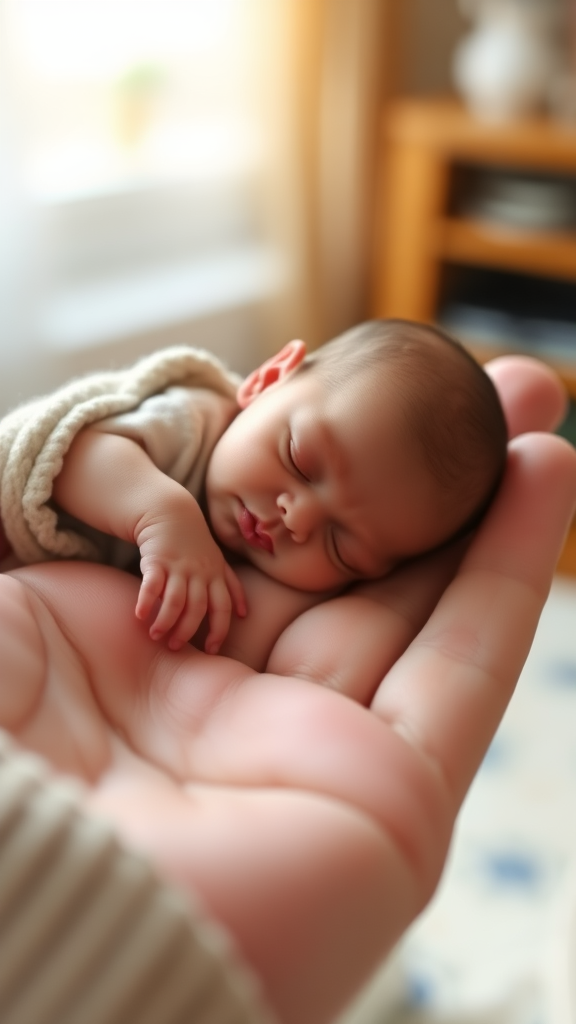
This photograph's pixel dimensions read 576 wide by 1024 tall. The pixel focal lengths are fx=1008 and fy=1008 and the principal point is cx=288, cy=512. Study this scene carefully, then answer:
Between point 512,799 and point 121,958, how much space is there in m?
1.17

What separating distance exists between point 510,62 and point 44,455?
173 cm

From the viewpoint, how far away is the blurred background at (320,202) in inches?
63.1

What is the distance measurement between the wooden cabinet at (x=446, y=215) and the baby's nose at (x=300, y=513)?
142 centimetres

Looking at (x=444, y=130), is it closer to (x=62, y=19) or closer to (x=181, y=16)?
(x=181, y=16)

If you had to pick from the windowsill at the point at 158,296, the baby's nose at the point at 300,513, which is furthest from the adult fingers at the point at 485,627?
the windowsill at the point at 158,296

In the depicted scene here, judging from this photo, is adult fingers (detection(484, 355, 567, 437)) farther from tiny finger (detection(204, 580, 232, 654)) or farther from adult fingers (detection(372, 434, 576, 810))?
tiny finger (detection(204, 580, 232, 654))

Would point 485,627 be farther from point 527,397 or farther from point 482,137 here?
point 482,137

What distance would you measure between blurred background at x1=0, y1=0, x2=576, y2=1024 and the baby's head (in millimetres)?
754

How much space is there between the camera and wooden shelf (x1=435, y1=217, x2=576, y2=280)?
79.8 inches

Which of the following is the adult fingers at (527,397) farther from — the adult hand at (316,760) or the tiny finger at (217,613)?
the tiny finger at (217,613)

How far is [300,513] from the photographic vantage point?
2.45ft

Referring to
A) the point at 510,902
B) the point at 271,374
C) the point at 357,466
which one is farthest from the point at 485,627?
the point at 510,902

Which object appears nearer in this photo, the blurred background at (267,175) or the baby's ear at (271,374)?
the baby's ear at (271,374)

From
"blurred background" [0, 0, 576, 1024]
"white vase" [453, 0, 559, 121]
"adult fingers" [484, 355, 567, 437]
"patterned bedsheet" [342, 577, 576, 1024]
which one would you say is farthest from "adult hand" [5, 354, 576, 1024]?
"white vase" [453, 0, 559, 121]
